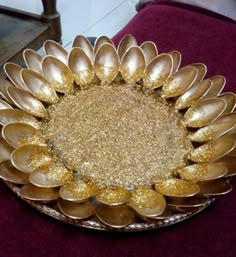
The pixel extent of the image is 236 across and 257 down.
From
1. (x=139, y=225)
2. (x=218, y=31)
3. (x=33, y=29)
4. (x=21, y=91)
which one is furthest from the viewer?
(x=33, y=29)

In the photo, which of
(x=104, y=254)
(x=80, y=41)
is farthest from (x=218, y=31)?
(x=104, y=254)

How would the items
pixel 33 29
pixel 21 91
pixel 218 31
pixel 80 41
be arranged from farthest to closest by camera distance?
pixel 33 29
pixel 218 31
pixel 80 41
pixel 21 91

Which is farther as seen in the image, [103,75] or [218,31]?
[218,31]

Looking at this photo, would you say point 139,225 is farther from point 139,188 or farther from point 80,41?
point 80,41

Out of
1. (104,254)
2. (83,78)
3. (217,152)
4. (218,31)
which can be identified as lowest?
(104,254)

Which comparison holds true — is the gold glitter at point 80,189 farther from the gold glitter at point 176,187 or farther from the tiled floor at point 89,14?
the tiled floor at point 89,14

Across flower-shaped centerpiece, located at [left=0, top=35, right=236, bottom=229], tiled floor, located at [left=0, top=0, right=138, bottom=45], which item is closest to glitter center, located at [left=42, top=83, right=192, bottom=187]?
flower-shaped centerpiece, located at [left=0, top=35, right=236, bottom=229]

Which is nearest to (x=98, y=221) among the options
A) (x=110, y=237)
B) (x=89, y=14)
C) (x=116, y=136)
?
(x=110, y=237)
